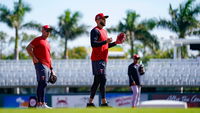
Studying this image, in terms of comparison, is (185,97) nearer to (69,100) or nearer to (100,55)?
(69,100)

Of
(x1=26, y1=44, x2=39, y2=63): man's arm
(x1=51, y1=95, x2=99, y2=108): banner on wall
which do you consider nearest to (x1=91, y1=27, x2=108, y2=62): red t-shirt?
(x1=26, y1=44, x2=39, y2=63): man's arm

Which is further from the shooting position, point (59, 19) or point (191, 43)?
point (59, 19)

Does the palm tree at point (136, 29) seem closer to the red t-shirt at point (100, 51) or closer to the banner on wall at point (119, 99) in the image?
the banner on wall at point (119, 99)

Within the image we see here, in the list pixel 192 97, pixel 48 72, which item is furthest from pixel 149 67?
pixel 48 72

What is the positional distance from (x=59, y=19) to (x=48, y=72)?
3367 centimetres

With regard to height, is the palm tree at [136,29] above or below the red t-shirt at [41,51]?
above

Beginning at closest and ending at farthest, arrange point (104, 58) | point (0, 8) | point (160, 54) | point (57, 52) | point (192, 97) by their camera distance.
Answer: point (104, 58), point (192, 97), point (0, 8), point (160, 54), point (57, 52)

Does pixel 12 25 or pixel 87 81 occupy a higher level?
pixel 12 25

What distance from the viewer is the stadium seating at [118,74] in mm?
33000

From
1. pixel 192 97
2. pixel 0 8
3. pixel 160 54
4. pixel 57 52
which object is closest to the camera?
pixel 192 97

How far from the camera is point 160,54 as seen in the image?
59594 mm

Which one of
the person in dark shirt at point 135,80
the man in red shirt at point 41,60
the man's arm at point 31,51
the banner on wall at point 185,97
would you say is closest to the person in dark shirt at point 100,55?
the man in red shirt at point 41,60

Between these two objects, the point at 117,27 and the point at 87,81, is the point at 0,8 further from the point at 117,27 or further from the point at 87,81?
the point at 87,81

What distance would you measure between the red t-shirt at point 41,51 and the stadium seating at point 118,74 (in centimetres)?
2237
